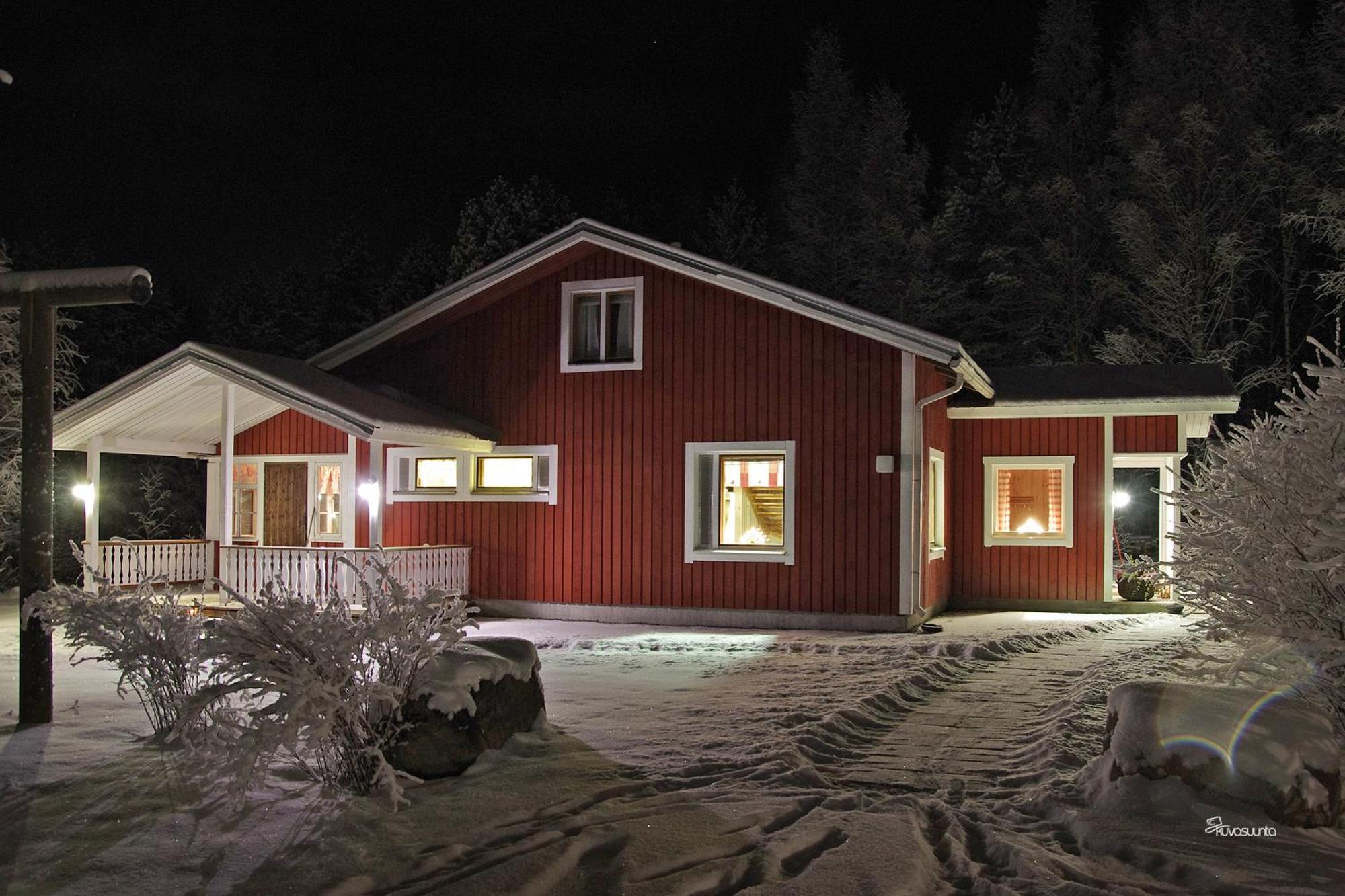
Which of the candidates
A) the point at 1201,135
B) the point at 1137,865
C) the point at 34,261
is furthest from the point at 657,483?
the point at 34,261

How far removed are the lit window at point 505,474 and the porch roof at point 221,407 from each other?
1.48ft

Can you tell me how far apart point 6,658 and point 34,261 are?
29.4 m

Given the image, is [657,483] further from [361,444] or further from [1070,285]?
[1070,285]

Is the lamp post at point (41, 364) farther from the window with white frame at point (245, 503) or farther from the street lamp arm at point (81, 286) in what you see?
the window with white frame at point (245, 503)

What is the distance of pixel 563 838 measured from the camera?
5387 mm

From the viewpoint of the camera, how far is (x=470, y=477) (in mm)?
15609

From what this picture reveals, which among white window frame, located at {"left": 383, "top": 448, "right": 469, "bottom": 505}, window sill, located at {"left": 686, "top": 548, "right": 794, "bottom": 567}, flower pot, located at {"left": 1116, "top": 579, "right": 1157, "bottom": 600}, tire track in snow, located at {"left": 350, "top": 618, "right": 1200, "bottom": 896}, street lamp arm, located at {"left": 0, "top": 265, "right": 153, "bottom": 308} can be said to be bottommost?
tire track in snow, located at {"left": 350, "top": 618, "right": 1200, "bottom": 896}

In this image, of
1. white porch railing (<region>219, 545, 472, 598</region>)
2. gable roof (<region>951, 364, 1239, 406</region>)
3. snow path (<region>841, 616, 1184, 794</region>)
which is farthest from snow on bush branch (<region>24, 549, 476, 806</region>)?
gable roof (<region>951, 364, 1239, 406</region>)

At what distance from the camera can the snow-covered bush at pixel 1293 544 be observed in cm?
598

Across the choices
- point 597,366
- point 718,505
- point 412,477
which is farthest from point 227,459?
point 718,505

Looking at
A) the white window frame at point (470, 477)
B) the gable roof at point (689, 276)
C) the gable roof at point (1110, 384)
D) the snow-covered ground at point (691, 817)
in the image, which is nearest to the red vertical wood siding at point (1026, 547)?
the gable roof at point (1110, 384)

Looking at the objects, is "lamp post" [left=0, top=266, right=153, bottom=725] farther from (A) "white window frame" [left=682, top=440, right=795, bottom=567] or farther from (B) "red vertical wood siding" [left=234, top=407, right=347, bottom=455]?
(B) "red vertical wood siding" [left=234, top=407, right=347, bottom=455]

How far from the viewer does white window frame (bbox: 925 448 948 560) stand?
14.7 meters

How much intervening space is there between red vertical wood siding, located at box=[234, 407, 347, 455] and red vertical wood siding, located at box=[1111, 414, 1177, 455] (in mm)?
11233
